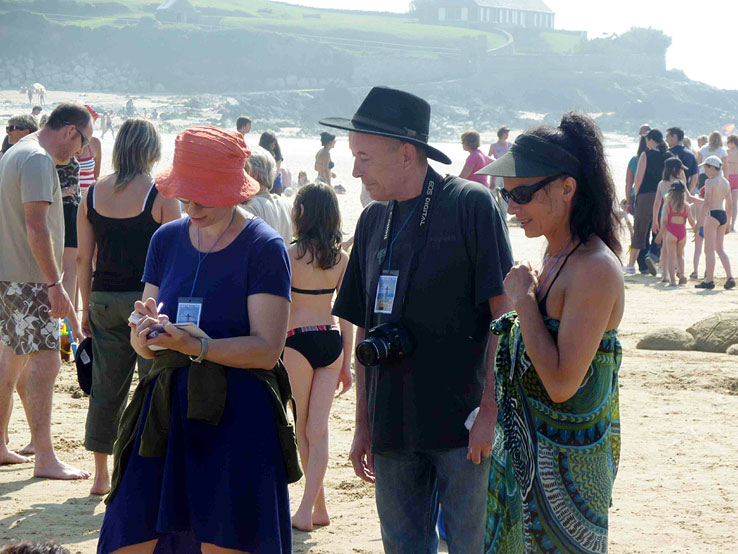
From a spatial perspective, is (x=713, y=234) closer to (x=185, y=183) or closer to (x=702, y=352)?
(x=702, y=352)

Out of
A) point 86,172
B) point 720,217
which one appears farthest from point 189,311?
point 720,217

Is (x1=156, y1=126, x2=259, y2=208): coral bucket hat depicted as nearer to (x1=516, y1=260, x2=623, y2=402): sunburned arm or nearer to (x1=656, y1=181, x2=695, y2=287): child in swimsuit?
(x1=516, y1=260, x2=623, y2=402): sunburned arm

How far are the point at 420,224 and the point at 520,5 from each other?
142581mm

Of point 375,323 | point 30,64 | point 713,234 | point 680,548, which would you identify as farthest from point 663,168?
point 30,64

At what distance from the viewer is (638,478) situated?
Answer: 17.5ft

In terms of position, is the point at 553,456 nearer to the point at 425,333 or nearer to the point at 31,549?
the point at 425,333

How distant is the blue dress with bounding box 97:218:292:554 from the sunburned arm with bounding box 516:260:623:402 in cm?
88

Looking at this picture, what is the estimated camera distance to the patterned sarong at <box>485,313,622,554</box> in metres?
2.35

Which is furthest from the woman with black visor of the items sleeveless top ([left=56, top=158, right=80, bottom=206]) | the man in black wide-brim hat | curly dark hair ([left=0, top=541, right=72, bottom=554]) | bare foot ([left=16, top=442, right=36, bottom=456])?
sleeveless top ([left=56, top=158, right=80, bottom=206])

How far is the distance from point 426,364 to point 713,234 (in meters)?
10.2

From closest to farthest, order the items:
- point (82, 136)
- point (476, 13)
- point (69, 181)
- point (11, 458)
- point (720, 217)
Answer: point (82, 136), point (11, 458), point (69, 181), point (720, 217), point (476, 13)

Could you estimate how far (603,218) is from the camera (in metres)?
2.43

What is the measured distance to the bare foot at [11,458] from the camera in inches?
207

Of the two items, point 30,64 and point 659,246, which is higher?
point 30,64
